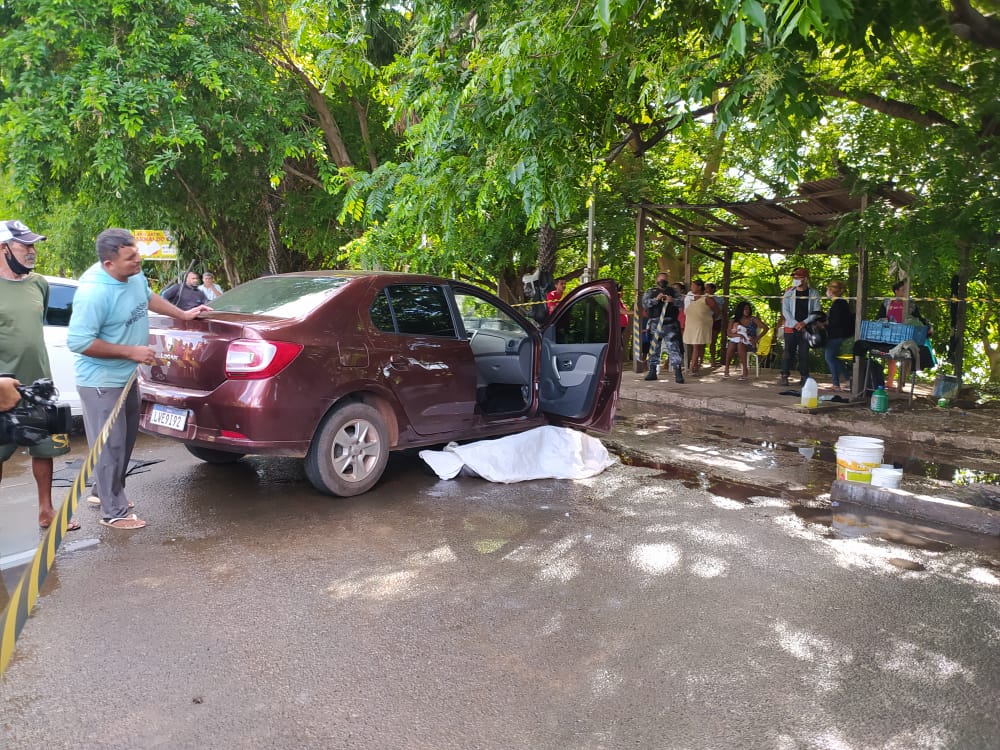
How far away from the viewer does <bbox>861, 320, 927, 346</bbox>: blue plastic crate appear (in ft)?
34.3

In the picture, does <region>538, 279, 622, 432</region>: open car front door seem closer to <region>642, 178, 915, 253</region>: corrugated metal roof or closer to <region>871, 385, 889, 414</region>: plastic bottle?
<region>871, 385, 889, 414</region>: plastic bottle

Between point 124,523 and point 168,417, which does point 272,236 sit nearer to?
point 168,417

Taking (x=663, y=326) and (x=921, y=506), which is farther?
(x=663, y=326)

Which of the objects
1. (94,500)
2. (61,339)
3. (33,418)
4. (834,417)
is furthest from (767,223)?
(33,418)

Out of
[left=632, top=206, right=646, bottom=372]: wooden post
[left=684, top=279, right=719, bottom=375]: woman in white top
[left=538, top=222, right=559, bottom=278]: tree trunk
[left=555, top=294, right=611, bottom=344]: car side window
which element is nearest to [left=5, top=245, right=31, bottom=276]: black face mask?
[left=555, top=294, right=611, bottom=344]: car side window

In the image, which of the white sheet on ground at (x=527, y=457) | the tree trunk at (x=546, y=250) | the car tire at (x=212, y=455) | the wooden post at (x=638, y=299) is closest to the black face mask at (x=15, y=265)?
the car tire at (x=212, y=455)

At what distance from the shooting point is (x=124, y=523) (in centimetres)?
489

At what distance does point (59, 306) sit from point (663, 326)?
27.1 feet

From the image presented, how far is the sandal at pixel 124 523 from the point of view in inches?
192

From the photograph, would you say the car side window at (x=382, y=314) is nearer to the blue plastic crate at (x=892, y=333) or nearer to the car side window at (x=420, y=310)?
the car side window at (x=420, y=310)

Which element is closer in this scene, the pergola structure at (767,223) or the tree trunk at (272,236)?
the pergola structure at (767,223)

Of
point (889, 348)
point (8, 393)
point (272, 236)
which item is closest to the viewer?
point (8, 393)

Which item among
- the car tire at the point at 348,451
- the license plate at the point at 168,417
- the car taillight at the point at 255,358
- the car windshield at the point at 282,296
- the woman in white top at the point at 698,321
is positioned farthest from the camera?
the woman in white top at the point at 698,321

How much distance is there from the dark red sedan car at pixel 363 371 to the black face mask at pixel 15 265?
3.69 ft
